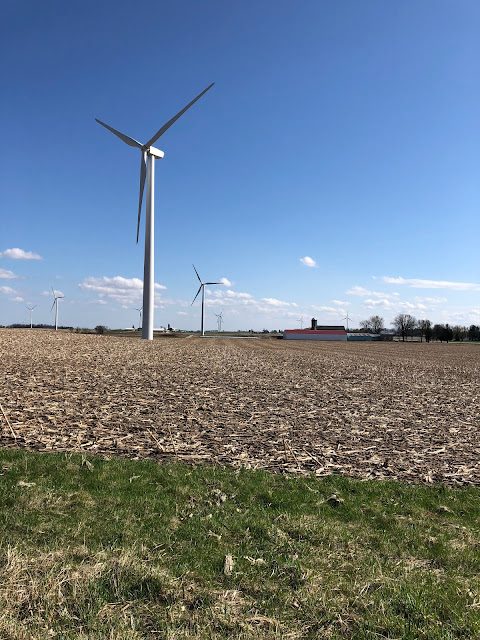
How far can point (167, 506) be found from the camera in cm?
741

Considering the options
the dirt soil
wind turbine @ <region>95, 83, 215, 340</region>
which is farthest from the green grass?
wind turbine @ <region>95, 83, 215, 340</region>

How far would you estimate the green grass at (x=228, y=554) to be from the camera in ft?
15.6

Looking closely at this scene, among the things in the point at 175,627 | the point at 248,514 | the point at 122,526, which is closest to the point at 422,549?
the point at 248,514

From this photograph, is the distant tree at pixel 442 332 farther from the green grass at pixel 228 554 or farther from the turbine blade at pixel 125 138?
the green grass at pixel 228 554

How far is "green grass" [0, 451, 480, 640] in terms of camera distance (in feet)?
15.6

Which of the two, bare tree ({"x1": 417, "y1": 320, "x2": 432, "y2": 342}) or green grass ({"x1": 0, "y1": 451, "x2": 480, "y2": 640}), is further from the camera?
bare tree ({"x1": 417, "y1": 320, "x2": 432, "y2": 342})

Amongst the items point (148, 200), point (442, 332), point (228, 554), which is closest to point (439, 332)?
point (442, 332)

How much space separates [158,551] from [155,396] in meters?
12.2

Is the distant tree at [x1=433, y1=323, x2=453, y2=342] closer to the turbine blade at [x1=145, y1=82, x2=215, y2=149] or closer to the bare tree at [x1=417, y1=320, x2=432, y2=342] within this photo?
the bare tree at [x1=417, y1=320, x2=432, y2=342]

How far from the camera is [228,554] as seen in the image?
5.97 metres

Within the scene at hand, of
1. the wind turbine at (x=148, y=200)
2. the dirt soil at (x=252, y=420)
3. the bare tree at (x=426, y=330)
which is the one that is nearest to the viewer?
the dirt soil at (x=252, y=420)

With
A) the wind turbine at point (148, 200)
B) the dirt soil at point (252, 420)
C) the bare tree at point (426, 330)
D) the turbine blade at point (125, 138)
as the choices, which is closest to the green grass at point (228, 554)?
the dirt soil at point (252, 420)

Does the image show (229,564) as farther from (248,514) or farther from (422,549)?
(422,549)

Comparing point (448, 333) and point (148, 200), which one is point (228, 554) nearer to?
point (148, 200)
